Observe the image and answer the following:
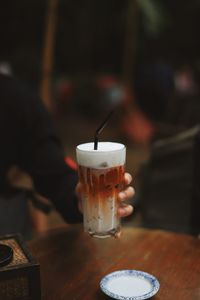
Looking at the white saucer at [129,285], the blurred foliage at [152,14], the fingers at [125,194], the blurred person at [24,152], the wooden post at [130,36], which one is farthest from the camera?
the wooden post at [130,36]

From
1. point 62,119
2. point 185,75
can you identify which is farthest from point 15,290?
point 62,119

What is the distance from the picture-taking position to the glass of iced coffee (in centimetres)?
131

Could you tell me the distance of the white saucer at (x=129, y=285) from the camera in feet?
4.15

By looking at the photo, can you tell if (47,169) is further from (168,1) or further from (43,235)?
(168,1)

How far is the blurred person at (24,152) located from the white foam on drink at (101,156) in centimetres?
69

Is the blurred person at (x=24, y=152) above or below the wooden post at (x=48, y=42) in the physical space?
below

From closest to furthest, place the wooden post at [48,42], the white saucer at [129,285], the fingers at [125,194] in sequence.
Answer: the white saucer at [129,285] → the fingers at [125,194] → the wooden post at [48,42]

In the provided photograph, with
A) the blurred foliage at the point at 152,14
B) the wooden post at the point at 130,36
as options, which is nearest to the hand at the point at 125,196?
the blurred foliage at the point at 152,14

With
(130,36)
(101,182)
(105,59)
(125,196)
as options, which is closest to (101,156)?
(101,182)

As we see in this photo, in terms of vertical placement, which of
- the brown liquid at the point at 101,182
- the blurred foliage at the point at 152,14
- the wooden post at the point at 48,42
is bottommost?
the brown liquid at the point at 101,182

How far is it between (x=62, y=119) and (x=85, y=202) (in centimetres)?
729

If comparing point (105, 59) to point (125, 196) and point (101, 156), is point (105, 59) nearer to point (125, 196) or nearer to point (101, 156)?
point (125, 196)

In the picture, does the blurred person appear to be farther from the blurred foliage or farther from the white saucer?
the blurred foliage

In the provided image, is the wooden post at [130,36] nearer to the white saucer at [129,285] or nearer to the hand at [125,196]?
the hand at [125,196]
